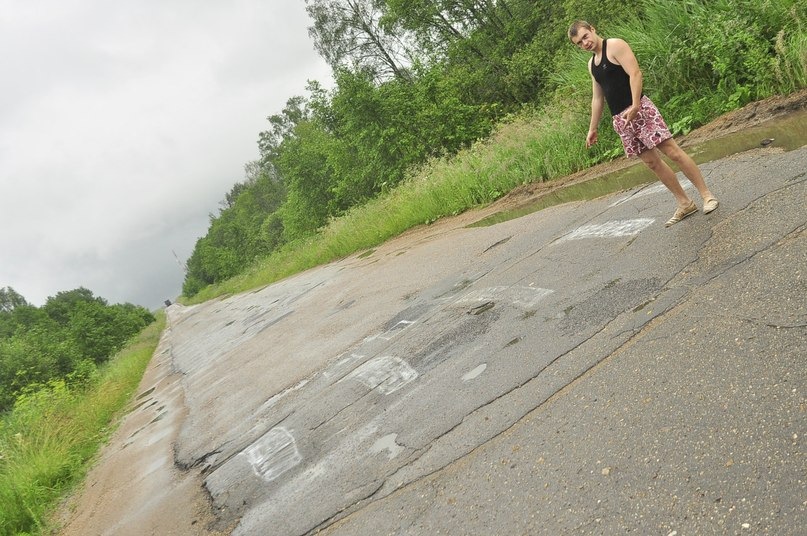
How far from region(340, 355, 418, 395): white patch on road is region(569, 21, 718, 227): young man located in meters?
2.76

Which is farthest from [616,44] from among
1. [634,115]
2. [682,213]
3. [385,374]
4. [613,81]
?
[385,374]

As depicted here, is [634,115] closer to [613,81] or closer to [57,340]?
[613,81]

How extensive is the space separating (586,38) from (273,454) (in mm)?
4483

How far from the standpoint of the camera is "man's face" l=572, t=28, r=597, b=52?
469cm

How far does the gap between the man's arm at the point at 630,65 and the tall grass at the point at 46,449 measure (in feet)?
24.1

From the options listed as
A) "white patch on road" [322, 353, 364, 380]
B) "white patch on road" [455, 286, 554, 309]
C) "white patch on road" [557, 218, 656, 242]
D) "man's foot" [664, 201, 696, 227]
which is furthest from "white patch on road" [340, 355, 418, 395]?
"man's foot" [664, 201, 696, 227]

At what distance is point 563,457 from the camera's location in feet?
8.64

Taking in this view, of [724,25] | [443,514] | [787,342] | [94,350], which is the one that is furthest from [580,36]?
[94,350]

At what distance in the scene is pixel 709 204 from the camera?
4734 mm

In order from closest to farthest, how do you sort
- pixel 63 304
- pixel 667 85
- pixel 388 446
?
pixel 388 446 → pixel 667 85 → pixel 63 304

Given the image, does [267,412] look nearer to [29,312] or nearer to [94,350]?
[94,350]

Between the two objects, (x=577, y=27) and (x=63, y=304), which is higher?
(x=63, y=304)

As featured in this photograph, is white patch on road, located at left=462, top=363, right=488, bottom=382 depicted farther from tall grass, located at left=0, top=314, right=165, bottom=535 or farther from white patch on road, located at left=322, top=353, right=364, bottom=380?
tall grass, located at left=0, top=314, right=165, bottom=535

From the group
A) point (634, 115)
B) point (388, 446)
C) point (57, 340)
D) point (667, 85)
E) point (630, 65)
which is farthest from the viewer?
point (57, 340)
